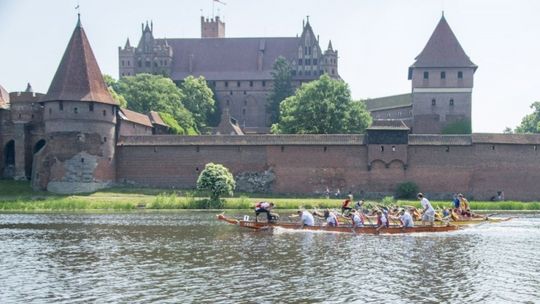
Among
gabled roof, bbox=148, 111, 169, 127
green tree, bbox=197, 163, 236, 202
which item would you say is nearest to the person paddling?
green tree, bbox=197, 163, 236, 202

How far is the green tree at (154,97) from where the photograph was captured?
3182 inches

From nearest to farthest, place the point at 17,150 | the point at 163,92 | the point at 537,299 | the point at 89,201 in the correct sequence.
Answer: the point at 537,299
the point at 89,201
the point at 17,150
the point at 163,92

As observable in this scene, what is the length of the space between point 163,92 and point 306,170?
102ft

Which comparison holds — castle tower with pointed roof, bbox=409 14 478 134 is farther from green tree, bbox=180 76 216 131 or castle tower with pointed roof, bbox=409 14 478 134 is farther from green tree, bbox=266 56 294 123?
green tree, bbox=180 76 216 131

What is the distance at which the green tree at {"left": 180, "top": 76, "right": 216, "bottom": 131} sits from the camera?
91.1m

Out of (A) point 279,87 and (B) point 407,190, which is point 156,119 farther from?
(A) point 279,87

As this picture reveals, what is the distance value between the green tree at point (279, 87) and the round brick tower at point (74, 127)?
1607 inches

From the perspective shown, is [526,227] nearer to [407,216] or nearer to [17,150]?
[407,216]

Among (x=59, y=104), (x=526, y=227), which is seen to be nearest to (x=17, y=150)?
(x=59, y=104)

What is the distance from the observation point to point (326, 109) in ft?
226

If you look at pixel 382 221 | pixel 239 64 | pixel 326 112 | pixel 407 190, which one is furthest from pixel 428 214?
pixel 239 64

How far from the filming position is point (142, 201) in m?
50.9

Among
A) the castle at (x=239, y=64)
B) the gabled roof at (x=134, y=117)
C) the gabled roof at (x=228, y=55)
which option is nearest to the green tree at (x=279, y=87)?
the castle at (x=239, y=64)

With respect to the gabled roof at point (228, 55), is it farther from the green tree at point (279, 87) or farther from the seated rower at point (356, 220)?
the seated rower at point (356, 220)
